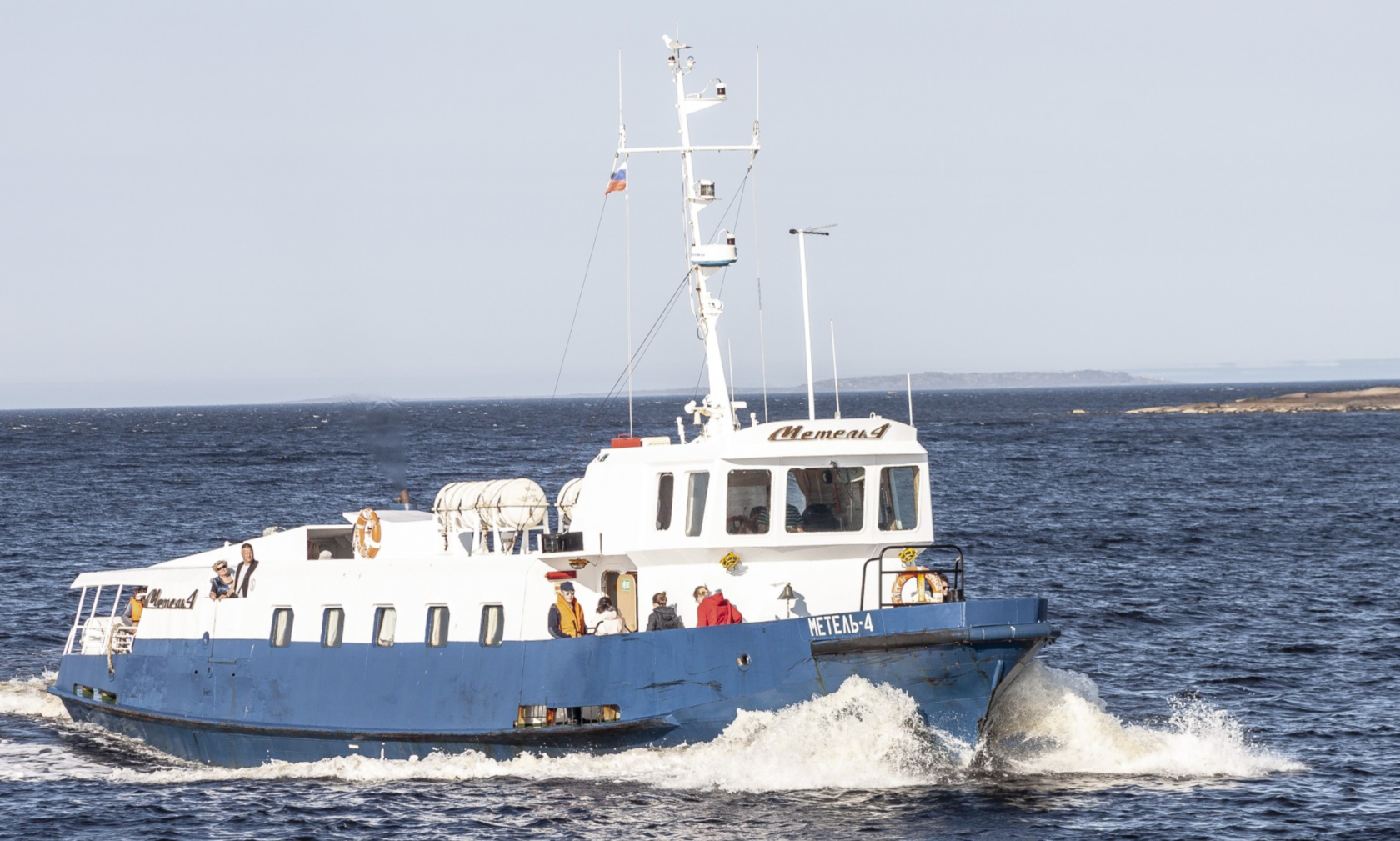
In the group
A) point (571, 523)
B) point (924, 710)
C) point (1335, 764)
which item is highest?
point (571, 523)

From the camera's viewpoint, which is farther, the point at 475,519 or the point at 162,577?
the point at 162,577

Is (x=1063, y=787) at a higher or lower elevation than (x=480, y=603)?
lower

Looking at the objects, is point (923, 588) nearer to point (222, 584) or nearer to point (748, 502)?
point (748, 502)

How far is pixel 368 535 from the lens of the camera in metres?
25.5

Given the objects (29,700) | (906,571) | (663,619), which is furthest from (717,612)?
(29,700)

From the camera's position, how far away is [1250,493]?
232 ft

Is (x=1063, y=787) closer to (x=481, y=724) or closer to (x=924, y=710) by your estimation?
(x=924, y=710)

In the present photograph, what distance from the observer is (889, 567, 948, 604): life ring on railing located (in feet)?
70.4

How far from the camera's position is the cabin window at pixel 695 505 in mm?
22344

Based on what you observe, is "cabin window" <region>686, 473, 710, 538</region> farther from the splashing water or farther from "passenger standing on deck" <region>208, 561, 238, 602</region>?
"passenger standing on deck" <region>208, 561, 238, 602</region>

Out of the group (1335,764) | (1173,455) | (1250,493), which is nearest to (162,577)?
(1335,764)

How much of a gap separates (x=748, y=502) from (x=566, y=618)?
9.80ft

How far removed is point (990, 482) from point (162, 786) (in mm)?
58481

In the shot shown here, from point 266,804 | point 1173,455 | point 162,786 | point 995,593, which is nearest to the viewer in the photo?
point 266,804
